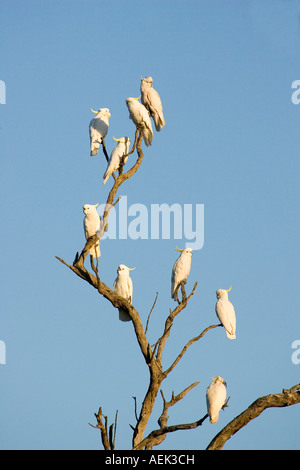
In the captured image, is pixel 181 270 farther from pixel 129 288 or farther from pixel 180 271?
pixel 129 288

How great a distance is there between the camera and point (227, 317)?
861cm

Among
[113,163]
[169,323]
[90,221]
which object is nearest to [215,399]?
[169,323]

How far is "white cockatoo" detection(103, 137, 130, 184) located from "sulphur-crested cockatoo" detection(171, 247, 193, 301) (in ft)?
5.05

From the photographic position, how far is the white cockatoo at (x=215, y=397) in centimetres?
760

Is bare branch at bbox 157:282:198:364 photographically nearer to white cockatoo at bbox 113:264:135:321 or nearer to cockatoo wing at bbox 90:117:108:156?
white cockatoo at bbox 113:264:135:321

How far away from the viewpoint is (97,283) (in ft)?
23.4

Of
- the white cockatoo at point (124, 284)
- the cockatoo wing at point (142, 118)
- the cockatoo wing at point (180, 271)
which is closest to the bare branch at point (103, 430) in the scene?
the white cockatoo at point (124, 284)

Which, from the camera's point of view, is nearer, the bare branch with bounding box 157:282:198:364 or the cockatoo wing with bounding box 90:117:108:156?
the bare branch with bounding box 157:282:198:364

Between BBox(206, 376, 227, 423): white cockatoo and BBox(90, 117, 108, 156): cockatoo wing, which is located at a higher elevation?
BBox(90, 117, 108, 156): cockatoo wing

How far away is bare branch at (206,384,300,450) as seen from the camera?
6.33 meters

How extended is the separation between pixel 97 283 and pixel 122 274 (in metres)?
1.61

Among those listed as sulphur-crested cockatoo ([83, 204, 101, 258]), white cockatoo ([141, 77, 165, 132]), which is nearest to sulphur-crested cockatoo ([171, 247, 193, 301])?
sulphur-crested cockatoo ([83, 204, 101, 258])

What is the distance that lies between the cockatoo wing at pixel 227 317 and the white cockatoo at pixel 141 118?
230 centimetres
